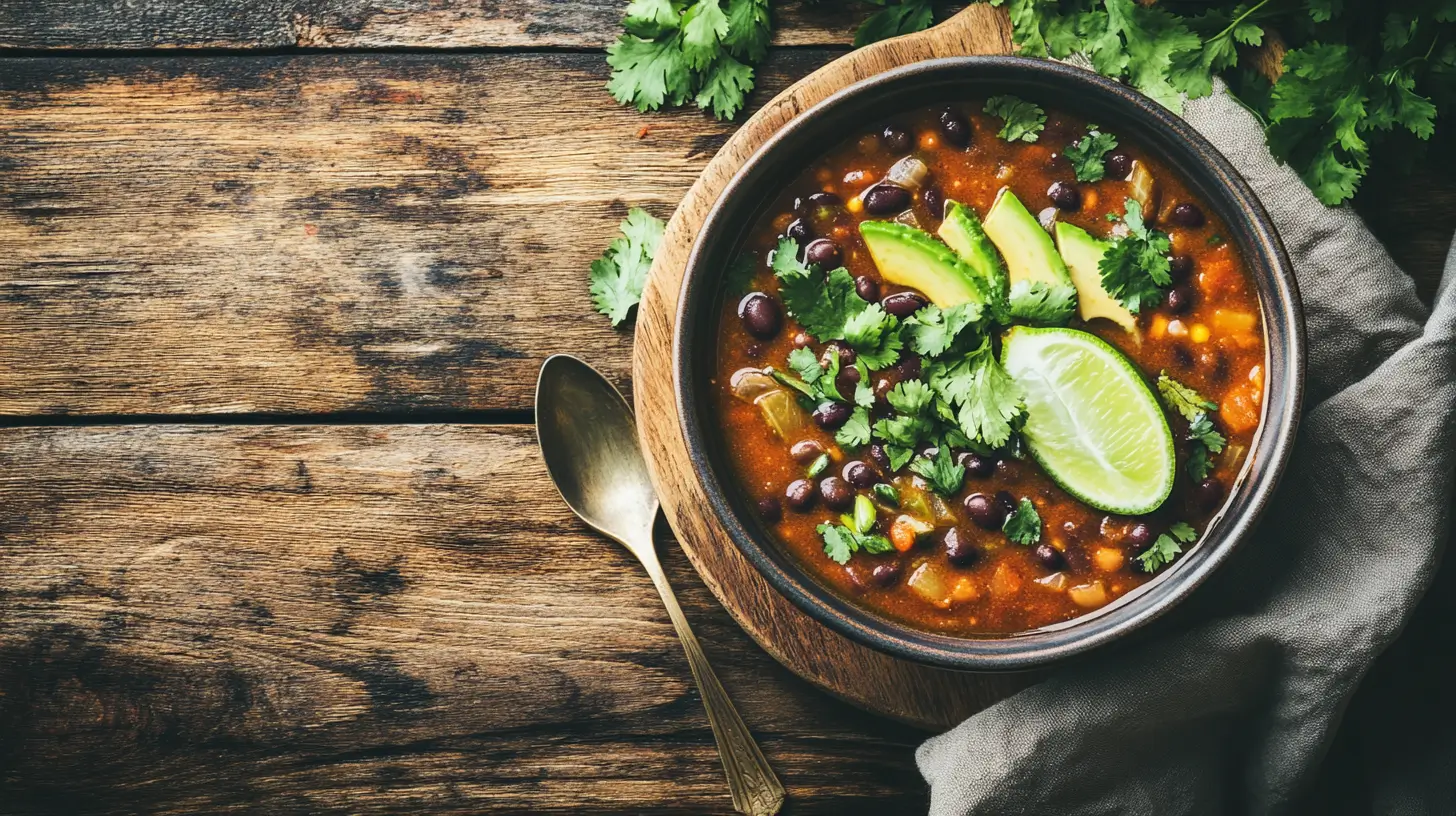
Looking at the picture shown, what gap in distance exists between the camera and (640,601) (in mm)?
2869

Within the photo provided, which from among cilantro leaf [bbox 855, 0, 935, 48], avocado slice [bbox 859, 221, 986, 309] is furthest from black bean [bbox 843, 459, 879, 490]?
cilantro leaf [bbox 855, 0, 935, 48]

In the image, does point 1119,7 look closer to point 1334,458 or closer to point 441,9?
point 1334,458

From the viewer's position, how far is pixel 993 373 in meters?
2.37

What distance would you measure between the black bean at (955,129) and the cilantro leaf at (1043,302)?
383 mm

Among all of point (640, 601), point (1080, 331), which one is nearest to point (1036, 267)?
point (1080, 331)

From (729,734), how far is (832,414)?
980 millimetres

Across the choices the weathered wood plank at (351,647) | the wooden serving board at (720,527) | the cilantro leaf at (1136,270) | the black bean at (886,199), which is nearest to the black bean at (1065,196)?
the cilantro leaf at (1136,270)

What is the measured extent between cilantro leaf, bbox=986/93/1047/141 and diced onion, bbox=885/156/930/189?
21cm

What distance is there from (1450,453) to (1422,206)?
73 cm

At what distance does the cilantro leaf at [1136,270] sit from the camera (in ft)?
7.82

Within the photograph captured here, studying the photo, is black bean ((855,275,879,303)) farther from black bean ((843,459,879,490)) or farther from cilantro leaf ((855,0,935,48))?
cilantro leaf ((855,0,935,48))

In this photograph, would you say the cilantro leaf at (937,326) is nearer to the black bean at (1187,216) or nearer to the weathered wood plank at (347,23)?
the black bean at (1187,216)

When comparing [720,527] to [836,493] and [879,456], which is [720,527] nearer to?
[836,493]

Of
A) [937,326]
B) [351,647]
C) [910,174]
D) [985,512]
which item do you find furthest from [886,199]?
[351,647]
